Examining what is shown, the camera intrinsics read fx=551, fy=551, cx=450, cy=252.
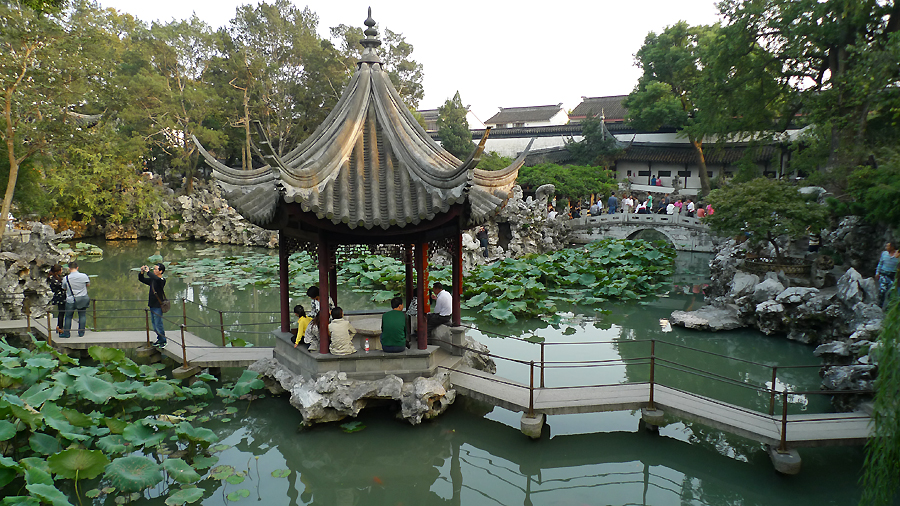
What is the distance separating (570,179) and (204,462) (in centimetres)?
2234

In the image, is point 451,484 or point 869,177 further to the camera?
point 869,177

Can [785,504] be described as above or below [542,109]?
below

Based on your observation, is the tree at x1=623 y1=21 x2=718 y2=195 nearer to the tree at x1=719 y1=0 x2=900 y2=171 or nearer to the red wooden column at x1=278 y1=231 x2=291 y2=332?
the tree at x1=719 y1=0 x2=900 y2=171

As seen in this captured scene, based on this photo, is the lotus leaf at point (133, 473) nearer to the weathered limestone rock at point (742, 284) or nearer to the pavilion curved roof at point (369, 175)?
the pavilion curved roof at point (369, 175)

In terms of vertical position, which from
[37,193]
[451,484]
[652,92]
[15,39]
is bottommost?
[451,484]

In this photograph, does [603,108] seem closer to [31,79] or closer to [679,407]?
[31,79]

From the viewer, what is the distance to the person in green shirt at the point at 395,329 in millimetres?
6250

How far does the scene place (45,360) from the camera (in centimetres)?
630

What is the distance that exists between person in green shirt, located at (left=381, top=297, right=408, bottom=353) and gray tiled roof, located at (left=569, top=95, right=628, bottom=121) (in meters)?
35.7

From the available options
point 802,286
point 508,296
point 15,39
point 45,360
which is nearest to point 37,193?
point 15,39

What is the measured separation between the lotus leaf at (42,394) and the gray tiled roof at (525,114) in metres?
39.8

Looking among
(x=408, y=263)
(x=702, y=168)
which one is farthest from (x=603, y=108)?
(x=408, y=263)

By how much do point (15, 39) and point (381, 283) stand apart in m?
10.5

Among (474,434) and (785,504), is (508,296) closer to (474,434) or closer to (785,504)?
(474,434)
